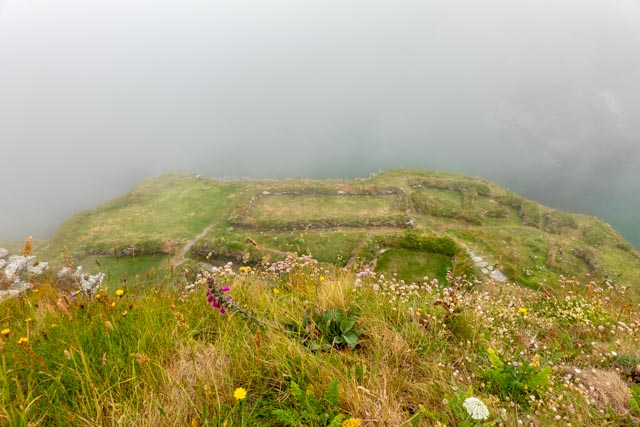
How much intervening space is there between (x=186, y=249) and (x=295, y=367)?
1305 inches

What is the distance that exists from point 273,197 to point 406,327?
41215 millimetres

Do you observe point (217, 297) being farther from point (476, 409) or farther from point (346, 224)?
point (346, 224)

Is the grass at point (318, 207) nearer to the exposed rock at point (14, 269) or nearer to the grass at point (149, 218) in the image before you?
the grass at point (149, 218)

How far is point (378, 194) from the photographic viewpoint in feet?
146

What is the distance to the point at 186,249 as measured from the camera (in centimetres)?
3397

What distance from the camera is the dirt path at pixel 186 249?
32.1m

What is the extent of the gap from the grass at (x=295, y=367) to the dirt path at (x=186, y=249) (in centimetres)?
2797

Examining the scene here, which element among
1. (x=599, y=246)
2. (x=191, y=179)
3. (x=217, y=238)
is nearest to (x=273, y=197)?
(x=217, y=238)

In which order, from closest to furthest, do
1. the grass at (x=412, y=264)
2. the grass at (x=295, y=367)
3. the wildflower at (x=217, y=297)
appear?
the grass at (x=295, y=367), the wildflower at (x=217, y=297), the grass at (x=412, y=264)

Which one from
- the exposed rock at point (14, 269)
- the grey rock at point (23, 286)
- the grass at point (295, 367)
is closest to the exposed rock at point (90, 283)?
the grass at point (295, 367)

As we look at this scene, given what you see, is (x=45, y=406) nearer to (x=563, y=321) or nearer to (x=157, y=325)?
(x=157, y=325)

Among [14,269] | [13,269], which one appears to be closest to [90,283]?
[14,269]

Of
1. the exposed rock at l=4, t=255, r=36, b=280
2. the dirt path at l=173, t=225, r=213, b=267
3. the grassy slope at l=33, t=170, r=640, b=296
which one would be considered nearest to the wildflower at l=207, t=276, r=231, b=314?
the exposed rock at l=4, t=255, r=36, b=280

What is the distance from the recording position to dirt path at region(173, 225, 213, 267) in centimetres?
3209
